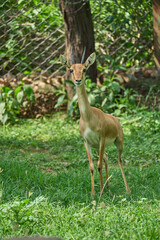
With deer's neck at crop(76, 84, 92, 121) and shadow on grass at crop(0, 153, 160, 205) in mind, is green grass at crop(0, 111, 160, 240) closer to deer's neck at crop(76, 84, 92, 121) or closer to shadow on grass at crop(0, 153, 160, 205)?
shadow on grass at crop(0, 153, 160, 205)

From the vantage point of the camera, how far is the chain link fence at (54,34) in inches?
333

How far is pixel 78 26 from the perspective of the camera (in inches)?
308

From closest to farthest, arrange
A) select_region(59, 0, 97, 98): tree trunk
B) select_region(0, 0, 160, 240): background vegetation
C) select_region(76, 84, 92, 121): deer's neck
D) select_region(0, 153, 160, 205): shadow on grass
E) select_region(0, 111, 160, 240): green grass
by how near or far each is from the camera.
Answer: select_region(0, 111, 160, 240): green grass, select_region(0, 0, 160, 240): background vegetation, select_region(0, 153, 160, 205): shadow on grass, select_region(76, 84, 92, 121): deer's neck, select_region(59, 0, 97, 98): tree trunk

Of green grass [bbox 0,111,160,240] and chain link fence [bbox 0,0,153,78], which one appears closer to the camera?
green grass [bbox 0,111,160,240]

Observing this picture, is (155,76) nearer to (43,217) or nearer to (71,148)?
(71,148)

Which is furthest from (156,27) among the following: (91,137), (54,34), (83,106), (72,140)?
(91,137)

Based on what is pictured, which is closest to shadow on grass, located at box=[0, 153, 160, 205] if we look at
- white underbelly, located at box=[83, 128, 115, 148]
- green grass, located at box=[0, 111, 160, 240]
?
green grass, located at box=[0, 111, 160, 240]

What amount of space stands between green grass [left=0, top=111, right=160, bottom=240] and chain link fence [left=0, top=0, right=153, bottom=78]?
1.46m

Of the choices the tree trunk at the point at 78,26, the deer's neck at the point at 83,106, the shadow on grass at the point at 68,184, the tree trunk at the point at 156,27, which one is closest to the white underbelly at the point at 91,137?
the deer's neck at the point at 83,106

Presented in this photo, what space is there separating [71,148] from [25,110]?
2.42 m

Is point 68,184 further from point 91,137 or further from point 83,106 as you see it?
point 83,106

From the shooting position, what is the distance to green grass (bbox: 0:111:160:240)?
3086 mm

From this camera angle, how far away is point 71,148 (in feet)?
21.0

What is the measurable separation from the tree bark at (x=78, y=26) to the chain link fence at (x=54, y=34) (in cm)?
59
